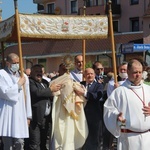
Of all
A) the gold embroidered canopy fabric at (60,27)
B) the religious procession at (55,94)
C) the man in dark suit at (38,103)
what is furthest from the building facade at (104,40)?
the man in dark suit at (38,103)

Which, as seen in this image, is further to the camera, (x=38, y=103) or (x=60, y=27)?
(x=60, y=27)

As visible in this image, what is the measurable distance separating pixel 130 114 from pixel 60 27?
325cm

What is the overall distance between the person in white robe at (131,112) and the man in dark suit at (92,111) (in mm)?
2270

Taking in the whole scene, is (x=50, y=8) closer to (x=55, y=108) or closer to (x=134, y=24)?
(x=134, y=24)

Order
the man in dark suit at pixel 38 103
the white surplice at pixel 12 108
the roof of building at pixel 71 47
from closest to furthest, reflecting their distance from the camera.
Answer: the white surplice at pixel 12 108 < the man in dark suit at pixel 38 103 < the roof of building at pixel 71 47

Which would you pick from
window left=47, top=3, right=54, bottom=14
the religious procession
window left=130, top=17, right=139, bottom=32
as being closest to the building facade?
window left=130, top=17, right=139, bottom=32

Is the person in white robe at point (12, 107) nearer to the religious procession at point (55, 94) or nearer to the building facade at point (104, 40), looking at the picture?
the religious procession at point (55, 94)

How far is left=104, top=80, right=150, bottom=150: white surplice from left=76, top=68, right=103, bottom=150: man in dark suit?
7.45 feet

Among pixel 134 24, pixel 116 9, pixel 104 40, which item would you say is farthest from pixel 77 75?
pixel 116 9

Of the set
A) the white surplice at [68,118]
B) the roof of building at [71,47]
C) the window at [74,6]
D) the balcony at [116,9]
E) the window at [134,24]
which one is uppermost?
the window at [74,6]

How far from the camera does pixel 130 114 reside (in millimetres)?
6578

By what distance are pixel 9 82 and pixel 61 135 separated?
4.48 ft

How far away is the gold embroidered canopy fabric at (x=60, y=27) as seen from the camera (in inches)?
354

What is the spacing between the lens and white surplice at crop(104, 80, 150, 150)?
6.56 meters
